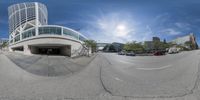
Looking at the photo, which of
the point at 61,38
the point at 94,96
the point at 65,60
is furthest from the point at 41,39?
the point at 94,96

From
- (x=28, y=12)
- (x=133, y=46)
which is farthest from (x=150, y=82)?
(x=28, y=12)

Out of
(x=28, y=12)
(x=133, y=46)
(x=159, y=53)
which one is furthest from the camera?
(x=28, y=12)

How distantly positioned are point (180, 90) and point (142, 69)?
6.98 feet

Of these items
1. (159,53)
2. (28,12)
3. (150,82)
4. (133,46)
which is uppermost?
(28,12)

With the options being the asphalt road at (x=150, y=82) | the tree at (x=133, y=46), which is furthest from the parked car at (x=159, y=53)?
the tree at (x=133, y=46)

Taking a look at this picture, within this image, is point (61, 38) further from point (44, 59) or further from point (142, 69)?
point (142, 69)

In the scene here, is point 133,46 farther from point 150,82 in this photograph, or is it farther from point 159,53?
point 150,82

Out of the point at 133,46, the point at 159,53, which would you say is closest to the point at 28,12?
the point at 133,46

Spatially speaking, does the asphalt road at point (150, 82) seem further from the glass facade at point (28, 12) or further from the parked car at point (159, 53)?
the glass facade at point (28, 12)

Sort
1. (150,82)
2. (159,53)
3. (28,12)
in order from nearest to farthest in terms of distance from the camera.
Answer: (150,82) < (159,53) < (28,12)

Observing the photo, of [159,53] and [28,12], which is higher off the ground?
[28,12]

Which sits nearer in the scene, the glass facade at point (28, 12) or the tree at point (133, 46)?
the tree at point (133, 46)

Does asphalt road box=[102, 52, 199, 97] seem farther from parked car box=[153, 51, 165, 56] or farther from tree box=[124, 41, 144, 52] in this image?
tree box=[124, 41, 144, 52]

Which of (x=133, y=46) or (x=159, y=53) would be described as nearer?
(x=133, y=46)
